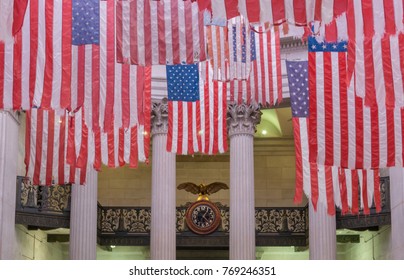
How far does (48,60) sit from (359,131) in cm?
645

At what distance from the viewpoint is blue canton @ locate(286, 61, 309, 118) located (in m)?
21.5

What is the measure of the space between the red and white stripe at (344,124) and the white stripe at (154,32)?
11.3ft

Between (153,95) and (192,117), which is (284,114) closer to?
(153,95)

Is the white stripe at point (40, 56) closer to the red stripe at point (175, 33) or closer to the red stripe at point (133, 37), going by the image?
the red stripe at point (133, 37)

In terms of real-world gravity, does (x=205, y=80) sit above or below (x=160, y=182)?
above

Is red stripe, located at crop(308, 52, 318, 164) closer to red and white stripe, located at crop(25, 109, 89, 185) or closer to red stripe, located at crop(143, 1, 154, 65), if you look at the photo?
red stripe, located at crop(143, 1, 154, 65)

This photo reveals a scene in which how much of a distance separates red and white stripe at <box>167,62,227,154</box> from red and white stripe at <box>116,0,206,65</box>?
6108 mm

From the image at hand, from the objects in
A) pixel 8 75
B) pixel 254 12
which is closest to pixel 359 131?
pixel 254 12

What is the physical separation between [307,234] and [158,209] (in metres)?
6.26

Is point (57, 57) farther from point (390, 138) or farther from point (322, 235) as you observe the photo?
point (322, 235)

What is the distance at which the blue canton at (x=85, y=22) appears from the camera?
17913 mm

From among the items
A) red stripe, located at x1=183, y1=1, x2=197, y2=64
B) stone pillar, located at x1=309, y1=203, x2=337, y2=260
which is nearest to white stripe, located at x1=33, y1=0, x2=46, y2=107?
red stripe, located at x1=183, y1=1, x2=197, y2=64

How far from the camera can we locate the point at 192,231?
3322cm
